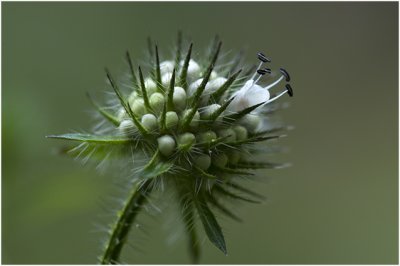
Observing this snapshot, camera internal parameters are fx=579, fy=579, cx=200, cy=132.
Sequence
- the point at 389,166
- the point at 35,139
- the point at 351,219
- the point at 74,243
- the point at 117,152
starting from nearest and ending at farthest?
the point at 117,152 → the point at 35,139 → the point at 74,243 → the point at 351,219 → the point at 389,166

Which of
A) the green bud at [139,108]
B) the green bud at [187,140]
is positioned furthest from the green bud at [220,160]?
the green bud at [139,108]

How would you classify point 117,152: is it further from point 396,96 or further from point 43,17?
point 396,96

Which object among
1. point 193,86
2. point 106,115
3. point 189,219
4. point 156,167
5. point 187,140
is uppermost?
point 193,86

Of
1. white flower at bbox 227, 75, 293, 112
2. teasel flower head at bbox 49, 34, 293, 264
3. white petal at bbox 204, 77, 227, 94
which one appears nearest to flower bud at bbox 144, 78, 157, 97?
teasel flower head at bbox 49, 34, 293, 264

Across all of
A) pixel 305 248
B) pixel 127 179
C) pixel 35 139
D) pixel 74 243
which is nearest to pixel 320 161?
pixel 305 248

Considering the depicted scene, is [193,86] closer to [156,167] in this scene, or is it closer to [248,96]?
[248,96]

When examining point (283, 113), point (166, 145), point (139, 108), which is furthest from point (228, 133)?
point (283, 113)
